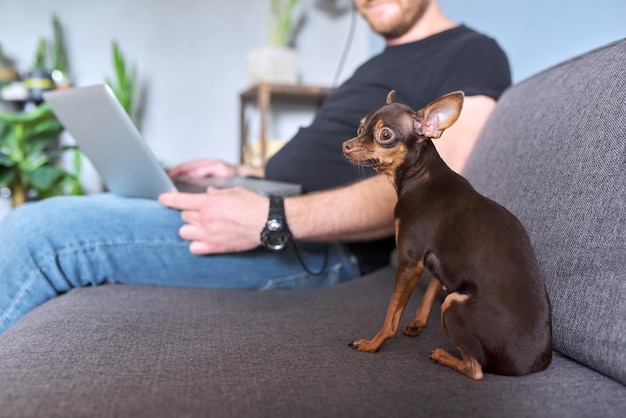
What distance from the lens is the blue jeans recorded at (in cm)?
98

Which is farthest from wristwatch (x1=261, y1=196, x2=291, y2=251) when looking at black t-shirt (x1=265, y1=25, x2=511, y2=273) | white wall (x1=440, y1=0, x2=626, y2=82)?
white wall (x1=440, y1=0, x2=626, y2=82)

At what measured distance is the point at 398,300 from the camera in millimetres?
623

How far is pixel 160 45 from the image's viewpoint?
3.06 metres

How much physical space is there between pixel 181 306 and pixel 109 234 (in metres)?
0.26

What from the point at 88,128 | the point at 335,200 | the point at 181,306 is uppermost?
the point at 88,128

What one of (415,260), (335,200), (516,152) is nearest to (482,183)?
(516,152)

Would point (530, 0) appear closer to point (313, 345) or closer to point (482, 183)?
point (482, 183)

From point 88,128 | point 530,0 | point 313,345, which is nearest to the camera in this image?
point 313,345

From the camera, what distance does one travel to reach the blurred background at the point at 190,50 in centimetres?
293

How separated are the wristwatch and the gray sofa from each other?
133 mm

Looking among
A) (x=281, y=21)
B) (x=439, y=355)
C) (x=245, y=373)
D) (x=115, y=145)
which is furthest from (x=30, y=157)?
(x=439, y=355)

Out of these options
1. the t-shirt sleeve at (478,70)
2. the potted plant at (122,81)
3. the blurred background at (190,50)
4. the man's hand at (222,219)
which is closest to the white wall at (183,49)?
the blurred background at (190,50)

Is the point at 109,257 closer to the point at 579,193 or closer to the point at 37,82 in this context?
the point at 579,193

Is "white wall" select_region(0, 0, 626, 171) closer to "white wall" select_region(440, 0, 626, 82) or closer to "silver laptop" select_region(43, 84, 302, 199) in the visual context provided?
"white wall" select_region(440, 0, 626, 82)
